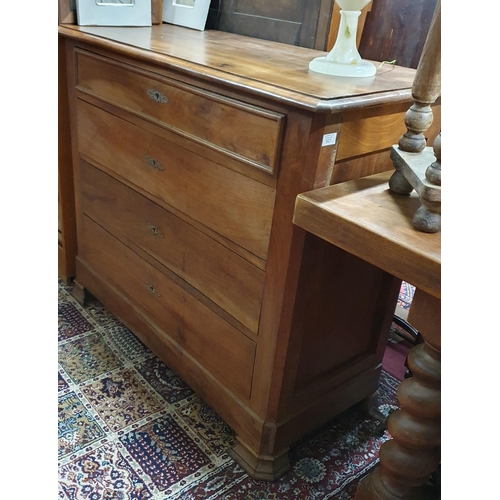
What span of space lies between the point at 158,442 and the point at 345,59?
1.06 meters

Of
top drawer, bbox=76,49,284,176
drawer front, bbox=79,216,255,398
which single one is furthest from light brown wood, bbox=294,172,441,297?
drawer front, bbox=79,216,255,398

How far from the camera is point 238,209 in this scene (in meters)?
1.08

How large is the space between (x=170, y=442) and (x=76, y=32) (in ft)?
3.85

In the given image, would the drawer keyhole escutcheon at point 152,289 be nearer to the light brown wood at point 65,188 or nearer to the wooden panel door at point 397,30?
the light brown wood at point 65,188

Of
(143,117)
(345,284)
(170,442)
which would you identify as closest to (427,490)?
(345,284)

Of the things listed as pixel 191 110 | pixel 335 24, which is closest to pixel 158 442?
pixel 191 110

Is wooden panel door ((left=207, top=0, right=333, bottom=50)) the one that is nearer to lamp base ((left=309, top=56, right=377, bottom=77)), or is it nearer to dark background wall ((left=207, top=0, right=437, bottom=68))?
dark background wall ((left=207, top=0, right=437, bottom=68))

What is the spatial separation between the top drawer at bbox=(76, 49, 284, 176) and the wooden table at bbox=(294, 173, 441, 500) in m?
0.16

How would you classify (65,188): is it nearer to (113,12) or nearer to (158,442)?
(113,12)

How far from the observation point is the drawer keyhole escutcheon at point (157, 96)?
46.5 inches

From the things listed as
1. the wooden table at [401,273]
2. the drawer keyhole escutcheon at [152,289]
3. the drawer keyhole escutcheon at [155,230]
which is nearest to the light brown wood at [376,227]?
the wooden table at [401,273]

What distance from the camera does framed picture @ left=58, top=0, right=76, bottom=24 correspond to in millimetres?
1506

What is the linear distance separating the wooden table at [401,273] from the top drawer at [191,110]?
160 mm
